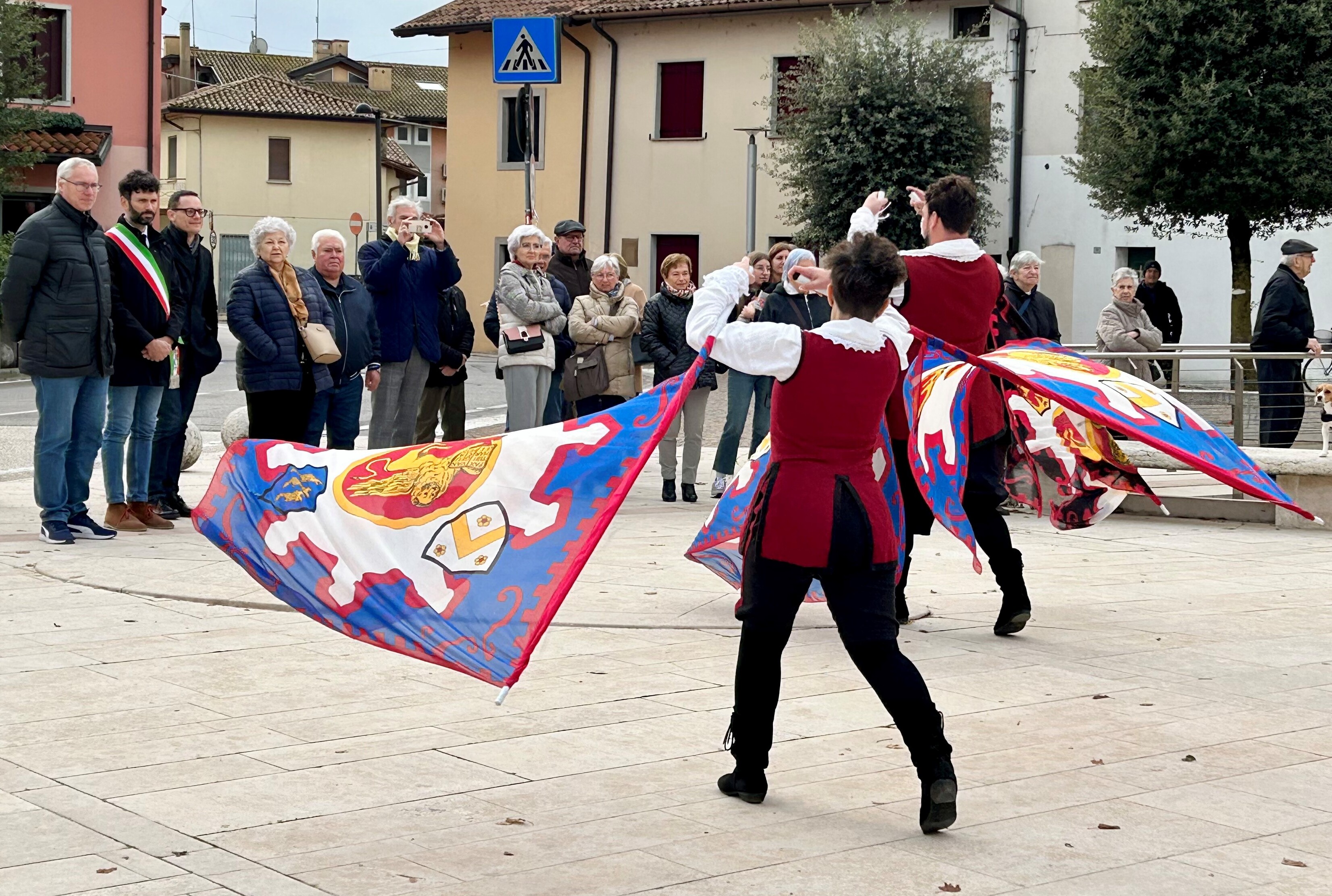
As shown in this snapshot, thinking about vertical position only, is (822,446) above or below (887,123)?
below

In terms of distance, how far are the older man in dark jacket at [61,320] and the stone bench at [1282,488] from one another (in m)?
6.90

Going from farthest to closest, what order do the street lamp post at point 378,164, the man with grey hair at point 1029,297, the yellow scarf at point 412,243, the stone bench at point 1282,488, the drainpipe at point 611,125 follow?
the street lamp post at point 378,164
the drainpipe at point 611,125
the man with grey hair at point 1029,297
the stone bench at point 1282,488
the yellow scarf at point 412,243

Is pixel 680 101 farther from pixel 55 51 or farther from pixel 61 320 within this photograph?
pixel 61 320

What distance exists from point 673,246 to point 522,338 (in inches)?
1114

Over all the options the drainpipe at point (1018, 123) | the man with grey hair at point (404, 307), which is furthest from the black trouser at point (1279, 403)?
the drainpipe at point (1018, 123)

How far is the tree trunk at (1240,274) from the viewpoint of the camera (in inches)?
1187

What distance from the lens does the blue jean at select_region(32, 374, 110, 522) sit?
1013 cm

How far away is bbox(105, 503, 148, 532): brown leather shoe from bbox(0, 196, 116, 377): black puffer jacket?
112 centimetres

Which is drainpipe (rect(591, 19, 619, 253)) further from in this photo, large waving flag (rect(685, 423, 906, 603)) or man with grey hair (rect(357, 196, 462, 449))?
large waving flag (rect(685, 423, 906, 603))

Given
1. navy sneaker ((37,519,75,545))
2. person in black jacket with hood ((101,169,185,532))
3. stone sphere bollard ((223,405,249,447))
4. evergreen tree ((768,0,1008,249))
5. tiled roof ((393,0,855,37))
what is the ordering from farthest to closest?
tiled roof ((393,0,855,37)), evergreen tree ((768,0,1008,249)), stone sphere bollard ((223,405,249,447)), person in black jacket with hood ((101,169,185,532)), navy sneaker ((37,519,75,545))

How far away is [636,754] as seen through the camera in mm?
5766

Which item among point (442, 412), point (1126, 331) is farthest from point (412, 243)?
point (1126, 331)

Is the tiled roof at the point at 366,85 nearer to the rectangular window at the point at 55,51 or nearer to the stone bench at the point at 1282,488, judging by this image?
the rectangular window at the point at 55,51

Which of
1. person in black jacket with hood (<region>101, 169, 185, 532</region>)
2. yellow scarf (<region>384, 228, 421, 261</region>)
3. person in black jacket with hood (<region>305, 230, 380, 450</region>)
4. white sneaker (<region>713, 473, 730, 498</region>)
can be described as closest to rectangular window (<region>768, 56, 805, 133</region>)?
white sneaker (<region>713, 473, 730, 498</region>)
